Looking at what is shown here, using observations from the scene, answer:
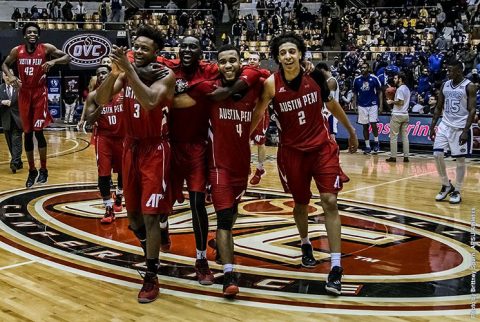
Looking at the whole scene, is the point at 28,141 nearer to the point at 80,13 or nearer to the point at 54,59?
the point at 54,59

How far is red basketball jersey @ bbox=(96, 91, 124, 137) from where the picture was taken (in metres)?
7.29

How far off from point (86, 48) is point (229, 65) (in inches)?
735

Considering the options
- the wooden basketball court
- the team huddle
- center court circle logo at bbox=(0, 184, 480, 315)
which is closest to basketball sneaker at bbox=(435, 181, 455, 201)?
the wooden basketball court

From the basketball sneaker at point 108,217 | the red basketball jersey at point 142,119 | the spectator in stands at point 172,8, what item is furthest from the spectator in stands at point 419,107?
the spectator in stands at point 172,8

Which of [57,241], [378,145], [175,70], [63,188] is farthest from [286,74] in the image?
[378,145]

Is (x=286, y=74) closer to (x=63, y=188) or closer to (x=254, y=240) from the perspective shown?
(x=254, y=240)

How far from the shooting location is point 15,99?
1157 centimetres

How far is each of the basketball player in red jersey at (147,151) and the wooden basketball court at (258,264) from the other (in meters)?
0.45

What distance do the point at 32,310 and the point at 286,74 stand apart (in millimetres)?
2520

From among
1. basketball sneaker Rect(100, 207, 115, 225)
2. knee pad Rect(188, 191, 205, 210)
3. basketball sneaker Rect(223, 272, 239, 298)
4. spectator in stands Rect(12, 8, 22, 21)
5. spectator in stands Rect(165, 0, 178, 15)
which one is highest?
spectator in stands Rect(165, 0, 178, 15)

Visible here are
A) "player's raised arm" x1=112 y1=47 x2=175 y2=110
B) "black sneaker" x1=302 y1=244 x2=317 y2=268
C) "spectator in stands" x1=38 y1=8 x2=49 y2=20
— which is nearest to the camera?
"player's raised arm" x1=112 y1=47 x2=175 y2=110

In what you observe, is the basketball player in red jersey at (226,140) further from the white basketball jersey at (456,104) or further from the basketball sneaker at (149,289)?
the white basketball jersey at (456,104)

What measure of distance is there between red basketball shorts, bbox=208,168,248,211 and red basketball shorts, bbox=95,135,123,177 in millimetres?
2612

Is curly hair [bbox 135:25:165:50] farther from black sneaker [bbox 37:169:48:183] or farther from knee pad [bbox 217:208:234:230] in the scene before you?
black sneaker [bbox 37:169:48:183]
